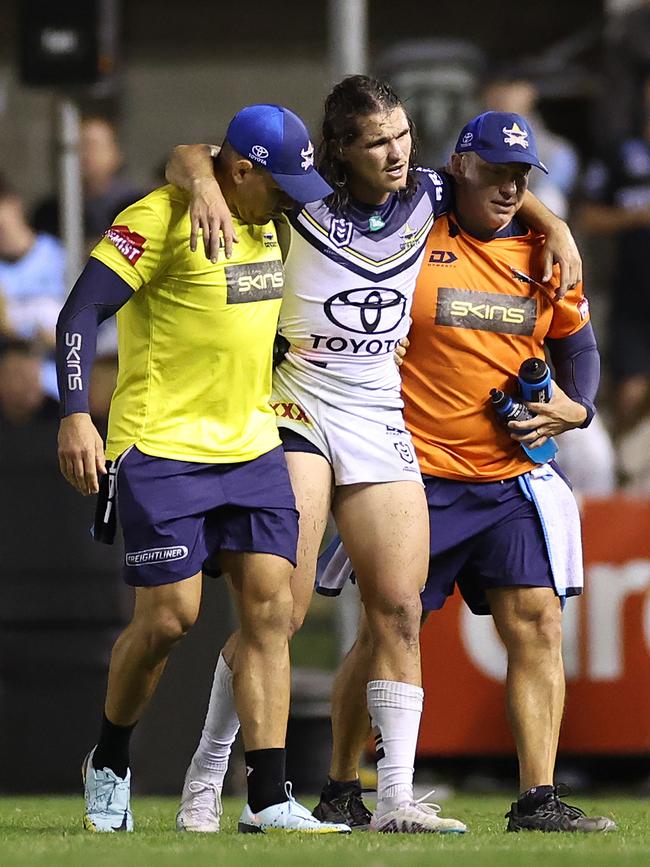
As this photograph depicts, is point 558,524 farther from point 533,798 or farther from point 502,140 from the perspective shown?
point 502,140

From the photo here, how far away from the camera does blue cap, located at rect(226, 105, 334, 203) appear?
20.7 ft

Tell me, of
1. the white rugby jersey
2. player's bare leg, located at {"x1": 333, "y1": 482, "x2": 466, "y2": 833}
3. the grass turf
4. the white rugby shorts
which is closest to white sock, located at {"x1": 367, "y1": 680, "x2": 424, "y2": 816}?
player's bare leg, located at {"x1": 333, "y1": 482, "x2": 466, "y2": 833}

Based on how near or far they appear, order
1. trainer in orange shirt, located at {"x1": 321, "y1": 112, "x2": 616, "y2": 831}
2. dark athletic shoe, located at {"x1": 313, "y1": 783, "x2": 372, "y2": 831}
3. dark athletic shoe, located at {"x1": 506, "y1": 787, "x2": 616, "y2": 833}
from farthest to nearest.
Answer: dark athletic shoe, located at {"x1": 313, "y1": 783, "x2": 372, "y2": 831}
trainer in orange shirt, located at {"x1": 321, "y1": 112, "x2": 616, "y2": 831}
dark athletic shoe, located at {"x1": 506, "y1": 787, "x2": 616, "y2": 833}

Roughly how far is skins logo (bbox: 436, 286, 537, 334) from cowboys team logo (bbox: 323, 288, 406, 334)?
288mm

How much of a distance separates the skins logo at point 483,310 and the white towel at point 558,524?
53 cm

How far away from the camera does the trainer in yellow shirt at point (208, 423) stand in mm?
6293

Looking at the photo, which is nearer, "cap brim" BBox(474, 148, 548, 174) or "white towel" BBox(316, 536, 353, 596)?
"cap brim" BBox(474, 148, 548, 174)

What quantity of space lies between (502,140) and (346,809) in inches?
93.2

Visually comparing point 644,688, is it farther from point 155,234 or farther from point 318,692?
point 155,234

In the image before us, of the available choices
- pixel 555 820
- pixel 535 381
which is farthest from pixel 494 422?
pixel 555 820

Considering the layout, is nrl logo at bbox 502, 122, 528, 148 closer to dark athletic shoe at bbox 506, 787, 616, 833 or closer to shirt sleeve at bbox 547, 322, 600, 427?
shirt sleeve at bbox 547, 322, 600, 427

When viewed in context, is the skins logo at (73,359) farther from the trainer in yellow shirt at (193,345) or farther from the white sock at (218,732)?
the white sock at (218,732)

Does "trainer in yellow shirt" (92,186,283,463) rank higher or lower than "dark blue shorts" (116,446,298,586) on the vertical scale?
higher

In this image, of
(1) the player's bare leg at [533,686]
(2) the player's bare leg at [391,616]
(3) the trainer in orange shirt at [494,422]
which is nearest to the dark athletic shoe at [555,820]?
(1) the player's bare leg at [533,686]
